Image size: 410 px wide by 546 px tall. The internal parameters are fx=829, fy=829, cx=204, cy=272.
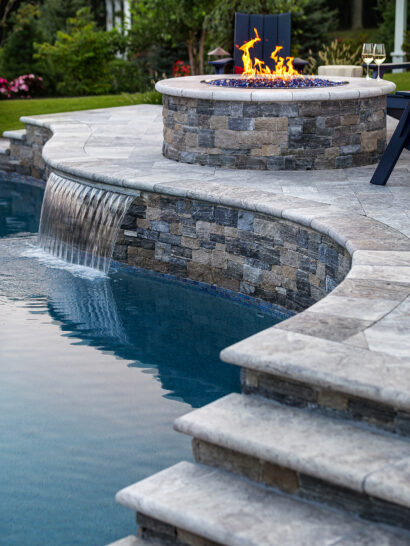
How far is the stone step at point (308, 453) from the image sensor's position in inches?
107

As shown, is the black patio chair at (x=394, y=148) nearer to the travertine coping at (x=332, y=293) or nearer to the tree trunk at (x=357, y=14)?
the travertine coping at (x=332, y=293)

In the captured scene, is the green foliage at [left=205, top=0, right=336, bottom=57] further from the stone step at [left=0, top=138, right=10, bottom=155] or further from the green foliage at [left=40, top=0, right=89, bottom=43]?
the green foliage at [left=40, top=0, right=89, bottom=43]

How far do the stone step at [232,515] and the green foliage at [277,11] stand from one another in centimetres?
1238

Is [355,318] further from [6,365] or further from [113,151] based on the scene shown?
[113,151]

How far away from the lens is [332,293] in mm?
4160

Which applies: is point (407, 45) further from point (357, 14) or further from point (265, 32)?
point (357, 14)

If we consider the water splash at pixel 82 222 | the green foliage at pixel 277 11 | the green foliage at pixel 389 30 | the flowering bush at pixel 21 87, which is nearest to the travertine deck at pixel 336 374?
the water splash at pixel 82 222

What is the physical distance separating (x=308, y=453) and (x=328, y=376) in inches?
13.0

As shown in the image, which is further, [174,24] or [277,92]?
[174,24]

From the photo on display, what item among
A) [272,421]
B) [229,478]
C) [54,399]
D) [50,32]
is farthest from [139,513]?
[50,32]

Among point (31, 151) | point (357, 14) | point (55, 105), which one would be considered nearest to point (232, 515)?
point (31, 151)

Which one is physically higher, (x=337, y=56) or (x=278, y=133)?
(x=337, y=56)

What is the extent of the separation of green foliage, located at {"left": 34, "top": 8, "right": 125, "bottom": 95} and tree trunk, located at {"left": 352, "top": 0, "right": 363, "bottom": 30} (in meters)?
11.5

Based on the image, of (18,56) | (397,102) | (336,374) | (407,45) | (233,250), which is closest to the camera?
(336,374)
